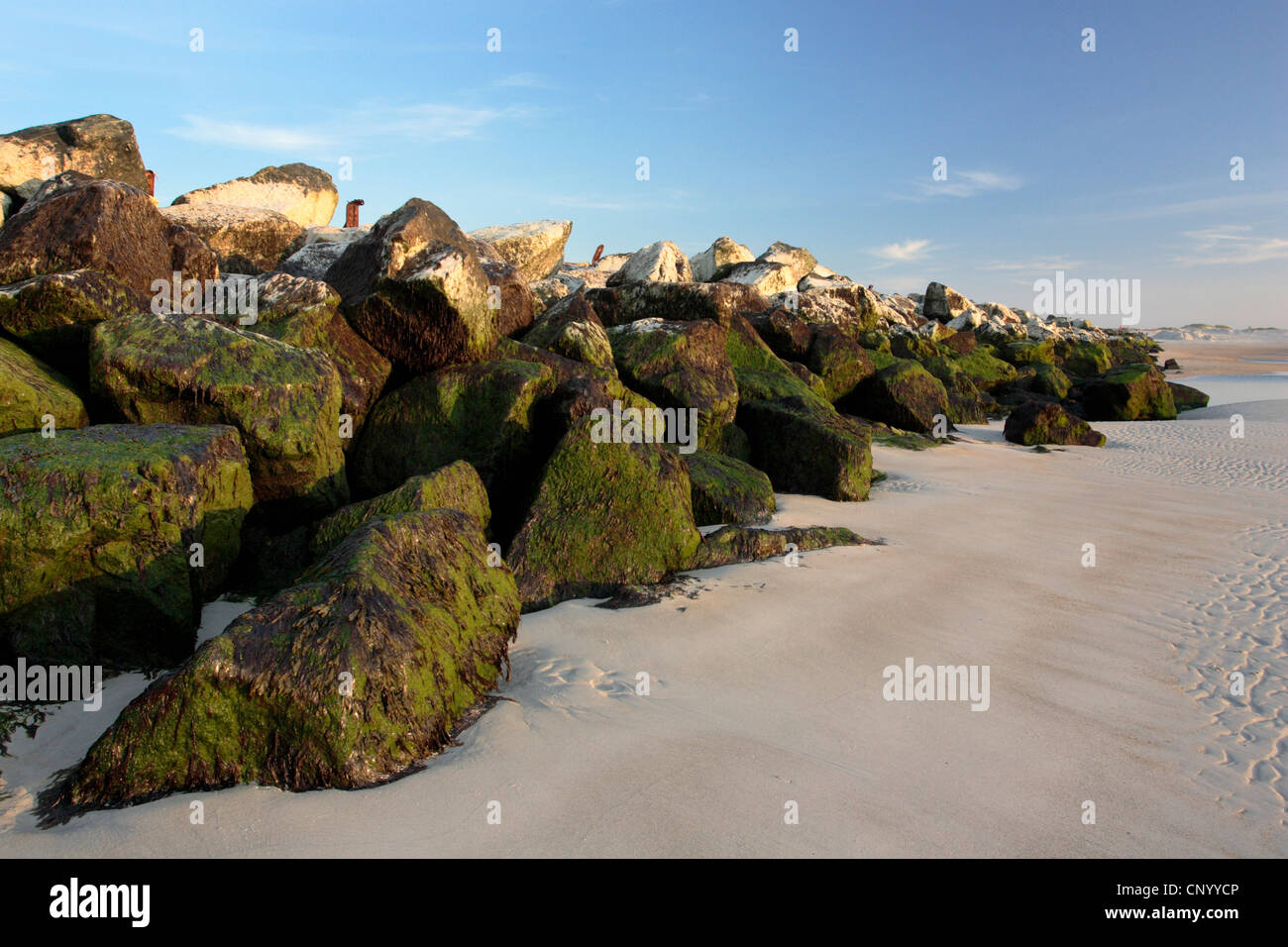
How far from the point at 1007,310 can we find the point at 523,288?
101 ft

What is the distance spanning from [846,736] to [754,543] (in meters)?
2.59

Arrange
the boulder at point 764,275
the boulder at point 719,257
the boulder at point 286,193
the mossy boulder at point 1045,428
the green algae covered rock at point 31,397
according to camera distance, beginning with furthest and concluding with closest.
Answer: the boulder at point 719,257
the boulder at point 764,275
the boulder at point 286,193
the mossy boulder at point 1045,428
the green algae covered rock at point 31,397

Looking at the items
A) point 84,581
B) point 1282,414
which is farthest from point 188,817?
point 1282,414

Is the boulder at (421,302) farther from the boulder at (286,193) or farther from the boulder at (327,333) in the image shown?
the boulder at (286,193)

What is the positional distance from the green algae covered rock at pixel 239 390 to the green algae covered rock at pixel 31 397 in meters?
0.22

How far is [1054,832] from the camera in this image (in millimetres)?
3195

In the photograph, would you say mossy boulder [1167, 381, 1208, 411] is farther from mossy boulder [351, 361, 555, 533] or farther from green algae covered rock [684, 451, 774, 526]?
mossy boulder [351, 361, 555, 533]

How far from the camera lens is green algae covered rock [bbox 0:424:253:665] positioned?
4.27m

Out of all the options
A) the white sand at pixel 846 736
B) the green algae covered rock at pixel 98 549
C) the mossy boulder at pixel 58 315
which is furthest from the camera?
the mossy boulder at pixel 58 315

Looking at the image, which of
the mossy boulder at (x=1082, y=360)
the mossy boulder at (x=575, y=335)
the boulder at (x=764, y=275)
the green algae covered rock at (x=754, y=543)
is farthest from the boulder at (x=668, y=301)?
the mossy boulder at (x=1082, y=360)

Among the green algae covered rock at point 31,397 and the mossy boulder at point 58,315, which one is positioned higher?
the mossy boulder at point 58,315

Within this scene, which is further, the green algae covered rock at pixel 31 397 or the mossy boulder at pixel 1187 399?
the mossy boulder at pixel 1187 399

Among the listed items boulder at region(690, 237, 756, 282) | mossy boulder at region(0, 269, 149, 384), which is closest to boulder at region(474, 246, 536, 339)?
mossy boulder at region(0, 269, 149, 384)

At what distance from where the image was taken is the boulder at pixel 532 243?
53.0ft
